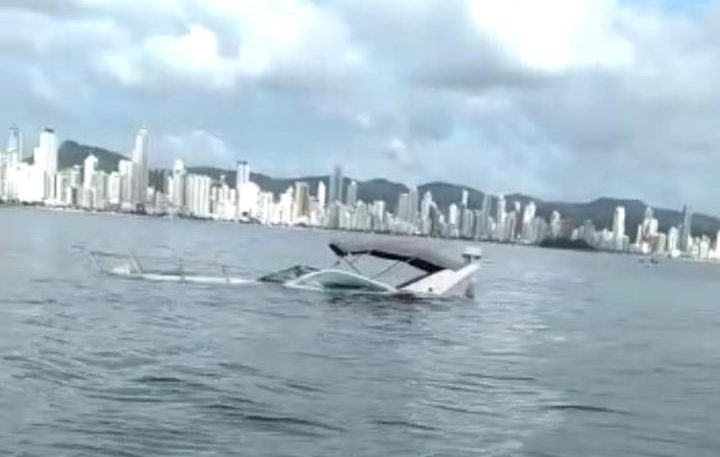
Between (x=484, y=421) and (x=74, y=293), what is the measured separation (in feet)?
85.5

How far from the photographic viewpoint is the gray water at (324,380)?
58.9ft

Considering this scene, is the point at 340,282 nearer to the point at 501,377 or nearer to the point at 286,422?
the point at 501,377

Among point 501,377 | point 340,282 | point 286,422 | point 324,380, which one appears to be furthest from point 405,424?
point 340,282

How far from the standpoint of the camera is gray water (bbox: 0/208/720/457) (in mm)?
17953

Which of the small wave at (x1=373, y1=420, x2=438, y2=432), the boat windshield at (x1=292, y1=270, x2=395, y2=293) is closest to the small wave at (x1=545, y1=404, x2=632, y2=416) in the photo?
the small wave at (x1=373, y1=420, x2=438, y2=432)

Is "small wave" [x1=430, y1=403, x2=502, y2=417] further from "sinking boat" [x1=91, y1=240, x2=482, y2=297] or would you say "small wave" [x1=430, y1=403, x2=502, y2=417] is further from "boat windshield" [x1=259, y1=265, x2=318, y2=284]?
"boat windshield" [x1=259, y1=265, x2=318, y2=284]

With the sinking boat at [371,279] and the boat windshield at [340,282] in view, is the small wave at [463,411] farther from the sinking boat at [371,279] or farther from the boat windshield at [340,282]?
the boat windshield at [340,282]

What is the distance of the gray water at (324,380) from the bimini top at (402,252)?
3.70m

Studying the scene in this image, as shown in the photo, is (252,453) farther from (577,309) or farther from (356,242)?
(577,309)

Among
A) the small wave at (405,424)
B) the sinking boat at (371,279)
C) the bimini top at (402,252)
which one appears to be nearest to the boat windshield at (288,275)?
the sinking boat at (371,279)

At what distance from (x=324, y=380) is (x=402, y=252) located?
26.0 m

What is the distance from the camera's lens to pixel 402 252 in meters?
50.1

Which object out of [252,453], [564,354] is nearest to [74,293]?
[564,354]

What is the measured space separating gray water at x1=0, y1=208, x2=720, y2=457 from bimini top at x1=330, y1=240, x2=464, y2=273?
12.1 ft
